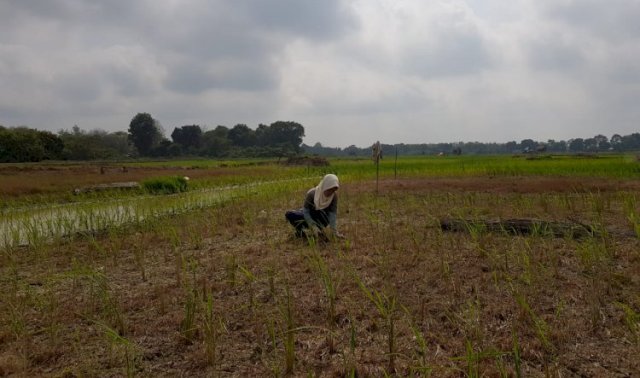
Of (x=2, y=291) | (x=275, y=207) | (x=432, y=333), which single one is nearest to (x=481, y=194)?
(x=275, y=207)

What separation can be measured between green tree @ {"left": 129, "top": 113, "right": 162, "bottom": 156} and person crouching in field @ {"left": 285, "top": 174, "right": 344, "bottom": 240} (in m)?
60.5

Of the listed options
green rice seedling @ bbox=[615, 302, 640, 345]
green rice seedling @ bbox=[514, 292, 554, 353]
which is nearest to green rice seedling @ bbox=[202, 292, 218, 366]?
green rice seedling @ bbox=[514, 292, 554, 353]

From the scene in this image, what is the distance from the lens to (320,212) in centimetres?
603

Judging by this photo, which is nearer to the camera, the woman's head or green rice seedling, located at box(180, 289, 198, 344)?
green rice seedling, located at box(180, 289, 198, 344)

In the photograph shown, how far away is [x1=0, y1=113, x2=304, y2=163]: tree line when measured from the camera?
114ft

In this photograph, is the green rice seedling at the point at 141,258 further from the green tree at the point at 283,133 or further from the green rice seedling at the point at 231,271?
the green tree at the point at 283,133

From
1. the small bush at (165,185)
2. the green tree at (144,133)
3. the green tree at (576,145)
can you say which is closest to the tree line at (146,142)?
the green tree at (144,133)

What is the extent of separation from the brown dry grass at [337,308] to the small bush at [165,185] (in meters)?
8.71

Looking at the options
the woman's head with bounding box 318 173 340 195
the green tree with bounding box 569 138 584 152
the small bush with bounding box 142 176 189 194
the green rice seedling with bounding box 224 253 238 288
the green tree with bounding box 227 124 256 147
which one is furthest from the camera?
the green tree with bounding box 569 138 584 152

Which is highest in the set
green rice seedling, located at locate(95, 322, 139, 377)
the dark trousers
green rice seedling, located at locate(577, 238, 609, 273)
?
the dark trousers

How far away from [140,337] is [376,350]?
1.84 m

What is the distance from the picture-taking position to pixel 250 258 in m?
5.40

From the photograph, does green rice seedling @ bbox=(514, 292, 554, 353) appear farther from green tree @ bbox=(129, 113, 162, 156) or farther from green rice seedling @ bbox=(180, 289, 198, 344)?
green tree @ bbox=(129, 113, 162, 156)

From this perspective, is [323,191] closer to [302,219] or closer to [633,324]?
[302,219]
